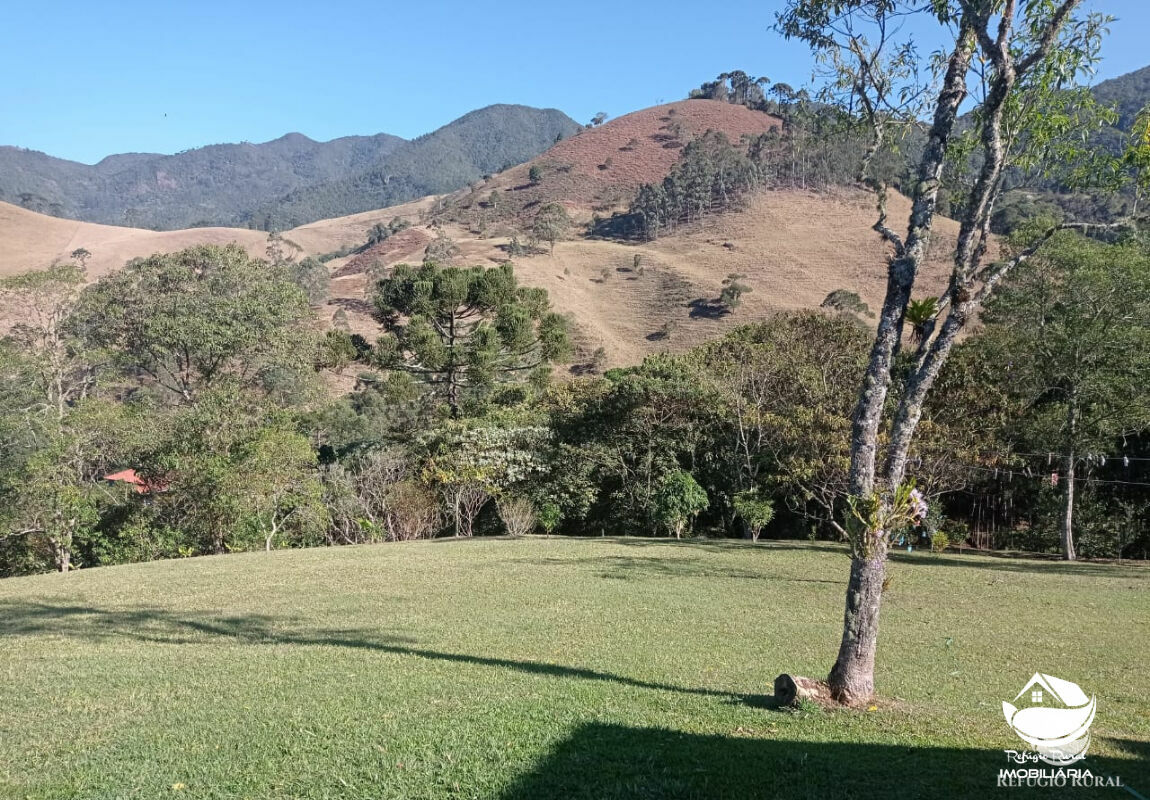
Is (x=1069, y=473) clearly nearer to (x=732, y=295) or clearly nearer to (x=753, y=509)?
(x=753, y=509)

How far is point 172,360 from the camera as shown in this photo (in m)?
27.2

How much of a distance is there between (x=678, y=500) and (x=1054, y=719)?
49.7ft

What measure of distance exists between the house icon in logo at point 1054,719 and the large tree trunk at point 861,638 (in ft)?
3.01

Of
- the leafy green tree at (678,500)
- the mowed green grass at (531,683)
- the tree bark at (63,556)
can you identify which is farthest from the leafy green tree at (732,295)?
the tree bark at (63,556)

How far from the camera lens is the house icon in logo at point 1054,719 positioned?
14.3 feet

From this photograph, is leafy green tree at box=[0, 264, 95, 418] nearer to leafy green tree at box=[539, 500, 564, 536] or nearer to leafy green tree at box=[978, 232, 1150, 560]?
leafy green tree at box=[539, 500, 564, 536]

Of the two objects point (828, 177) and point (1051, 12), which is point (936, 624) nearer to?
point (1051, 12)

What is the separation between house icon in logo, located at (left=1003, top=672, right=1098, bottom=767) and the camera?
4355mm

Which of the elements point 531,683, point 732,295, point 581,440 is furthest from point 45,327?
point 732,295

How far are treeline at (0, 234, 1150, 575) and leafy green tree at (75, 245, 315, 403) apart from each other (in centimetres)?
13

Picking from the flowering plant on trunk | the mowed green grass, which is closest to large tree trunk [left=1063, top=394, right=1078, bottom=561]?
the mowed green grass

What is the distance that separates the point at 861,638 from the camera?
536 centimetres

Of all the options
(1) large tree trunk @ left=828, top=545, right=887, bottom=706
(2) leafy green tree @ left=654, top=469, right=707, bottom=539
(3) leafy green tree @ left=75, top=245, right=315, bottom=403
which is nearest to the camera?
(1) large tree trunk @ left=828, top=545, right=887, bottom=706

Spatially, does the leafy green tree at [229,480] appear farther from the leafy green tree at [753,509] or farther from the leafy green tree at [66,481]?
the leafy green tree at [753,509]
